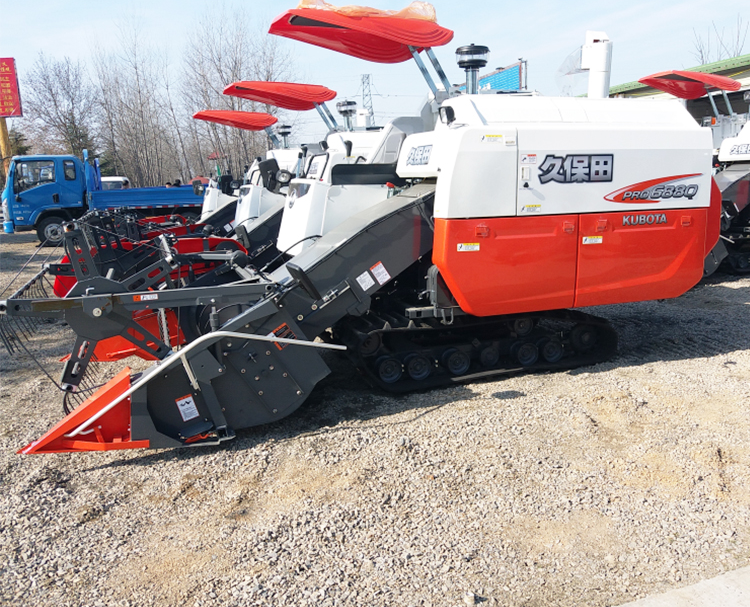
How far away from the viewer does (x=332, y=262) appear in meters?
4.54

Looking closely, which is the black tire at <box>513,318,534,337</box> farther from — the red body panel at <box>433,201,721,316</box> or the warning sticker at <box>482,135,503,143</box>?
the warning sticker at <box>482,135,503,143</box>

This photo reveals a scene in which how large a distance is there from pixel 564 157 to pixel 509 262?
0.91 m

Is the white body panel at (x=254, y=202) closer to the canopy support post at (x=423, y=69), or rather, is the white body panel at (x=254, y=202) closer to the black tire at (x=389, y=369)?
the canopy support post at (x=423, y=69)

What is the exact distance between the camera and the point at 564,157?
478cm

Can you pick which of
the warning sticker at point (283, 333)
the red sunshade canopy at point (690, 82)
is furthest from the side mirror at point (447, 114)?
the red sunshade canopy at point (690, 82)

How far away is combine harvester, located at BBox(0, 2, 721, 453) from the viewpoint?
405cm

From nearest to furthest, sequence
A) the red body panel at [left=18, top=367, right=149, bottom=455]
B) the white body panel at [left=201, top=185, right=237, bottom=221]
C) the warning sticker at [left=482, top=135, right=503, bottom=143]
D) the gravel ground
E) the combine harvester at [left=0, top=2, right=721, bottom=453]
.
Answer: the gravel ground
the red body panel at [left=18, top=367, right=149, bottom=455]
the combine harvester at [left=0, top=2, right=721, bottom=453]
the warning sticker at [left=482, top=135, right=503, bottom=143]
the white body panel at [left=201, top=185, right=237, bottom=221]

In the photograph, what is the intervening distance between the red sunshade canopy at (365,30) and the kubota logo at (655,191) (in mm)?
2148

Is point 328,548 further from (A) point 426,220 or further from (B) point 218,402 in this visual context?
(A) point 426,220

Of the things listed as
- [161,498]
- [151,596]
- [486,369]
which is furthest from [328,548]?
[486,369]

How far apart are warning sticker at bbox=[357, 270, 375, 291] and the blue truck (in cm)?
1308

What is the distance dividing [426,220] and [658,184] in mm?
1935

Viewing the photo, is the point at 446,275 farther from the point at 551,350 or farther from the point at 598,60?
the point at 598,60

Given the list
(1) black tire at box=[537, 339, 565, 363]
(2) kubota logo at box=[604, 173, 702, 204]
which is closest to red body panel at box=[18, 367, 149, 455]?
(1) black tire at box=[537, 339, 565, 363]
